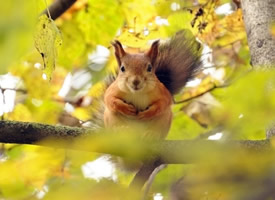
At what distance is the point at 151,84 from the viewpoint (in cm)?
231

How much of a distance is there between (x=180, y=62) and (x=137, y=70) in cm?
24

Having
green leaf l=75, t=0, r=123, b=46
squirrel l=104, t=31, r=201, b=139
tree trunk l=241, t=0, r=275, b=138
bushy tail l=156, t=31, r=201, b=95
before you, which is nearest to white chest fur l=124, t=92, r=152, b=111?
squirrel l=104, t=31, r=201, b=139

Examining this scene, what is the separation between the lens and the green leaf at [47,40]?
1074mm

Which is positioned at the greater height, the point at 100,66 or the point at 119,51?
the point at 119,51

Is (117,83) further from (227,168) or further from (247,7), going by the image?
(227,168)

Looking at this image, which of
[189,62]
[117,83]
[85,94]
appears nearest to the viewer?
[117,83]

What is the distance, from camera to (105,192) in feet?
1.84

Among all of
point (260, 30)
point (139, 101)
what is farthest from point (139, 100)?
point (260, 30)

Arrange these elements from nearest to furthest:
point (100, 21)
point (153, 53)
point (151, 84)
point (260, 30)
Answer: point (260, 30) → point (151, 84) → point (153, 53) → point (100, 21)

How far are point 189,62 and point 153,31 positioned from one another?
2.16 feet

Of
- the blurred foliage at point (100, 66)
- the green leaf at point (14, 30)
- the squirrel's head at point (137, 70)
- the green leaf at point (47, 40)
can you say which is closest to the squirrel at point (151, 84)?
the squirrel's head at point (137, 70)

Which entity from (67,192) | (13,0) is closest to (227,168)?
(67,192)

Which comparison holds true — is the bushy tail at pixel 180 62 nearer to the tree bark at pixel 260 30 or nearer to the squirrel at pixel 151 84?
the squirrel at pixel 151 84

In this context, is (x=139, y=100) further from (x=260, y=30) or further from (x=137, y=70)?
(x=260, y=30)
